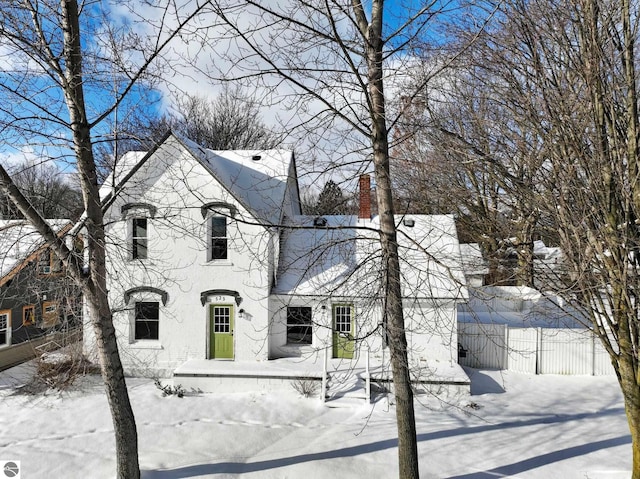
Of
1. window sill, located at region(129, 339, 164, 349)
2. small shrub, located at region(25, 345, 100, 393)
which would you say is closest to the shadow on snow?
small shrub, located at region(25, 345, 100, 393)

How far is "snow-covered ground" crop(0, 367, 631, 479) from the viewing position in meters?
6.99

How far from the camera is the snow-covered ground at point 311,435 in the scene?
6992mm

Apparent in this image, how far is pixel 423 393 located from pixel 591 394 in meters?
4.79

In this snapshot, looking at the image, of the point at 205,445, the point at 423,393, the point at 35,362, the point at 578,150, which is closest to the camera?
the point at 578,150

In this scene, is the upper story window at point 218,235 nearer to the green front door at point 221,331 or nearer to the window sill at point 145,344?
the green front door at point 221,331

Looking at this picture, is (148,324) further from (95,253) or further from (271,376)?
(95,253)

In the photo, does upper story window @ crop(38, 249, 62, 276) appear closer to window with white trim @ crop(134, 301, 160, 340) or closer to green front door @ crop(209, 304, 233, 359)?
window with white trim @ crop(134, 301, 160, 340)

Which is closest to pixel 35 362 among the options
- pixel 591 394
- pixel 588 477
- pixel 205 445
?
pixel 205 445

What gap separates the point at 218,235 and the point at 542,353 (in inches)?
442

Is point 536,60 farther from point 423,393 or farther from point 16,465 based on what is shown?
point 16,465

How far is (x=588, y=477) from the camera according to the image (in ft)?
21.9

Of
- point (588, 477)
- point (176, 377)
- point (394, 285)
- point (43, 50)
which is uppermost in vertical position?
point (43, 50)

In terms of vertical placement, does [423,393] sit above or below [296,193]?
below

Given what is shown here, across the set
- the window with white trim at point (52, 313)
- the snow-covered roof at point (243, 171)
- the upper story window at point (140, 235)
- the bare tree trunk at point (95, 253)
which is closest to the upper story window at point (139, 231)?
the upper story window at point (140, 235)
